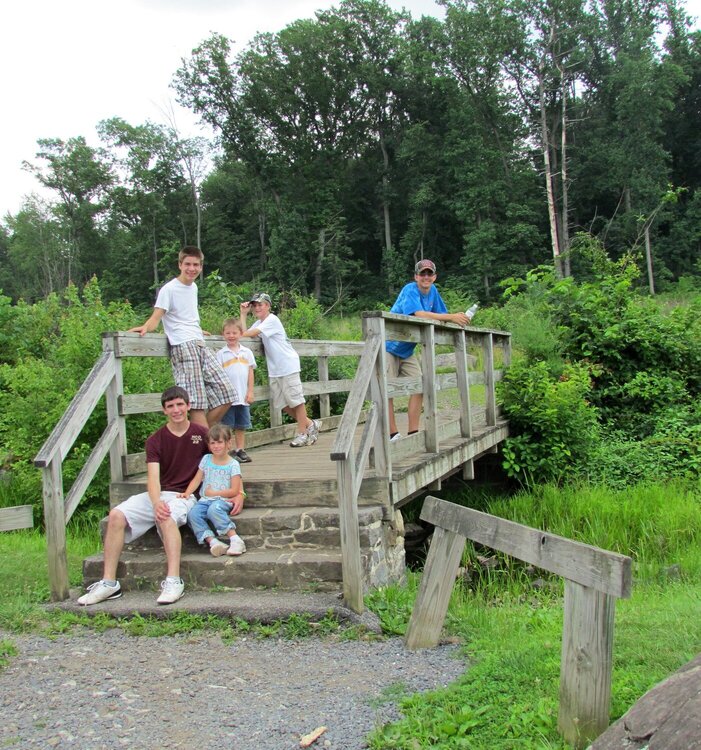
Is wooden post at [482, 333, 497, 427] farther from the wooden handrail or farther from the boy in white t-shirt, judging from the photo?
the wooden handrail

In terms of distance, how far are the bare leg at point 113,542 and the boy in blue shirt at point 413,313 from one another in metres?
2.60

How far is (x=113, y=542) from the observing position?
16.4 ft

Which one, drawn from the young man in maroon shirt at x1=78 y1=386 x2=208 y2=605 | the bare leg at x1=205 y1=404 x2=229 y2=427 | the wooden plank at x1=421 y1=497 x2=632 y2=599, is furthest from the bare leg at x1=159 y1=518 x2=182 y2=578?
the wooden plank at x1=421 y1=497 x2=632 y2=599

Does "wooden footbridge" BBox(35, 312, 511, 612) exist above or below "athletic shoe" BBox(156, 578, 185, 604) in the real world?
above

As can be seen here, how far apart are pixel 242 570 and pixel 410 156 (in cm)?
4809

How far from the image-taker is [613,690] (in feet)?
10.7

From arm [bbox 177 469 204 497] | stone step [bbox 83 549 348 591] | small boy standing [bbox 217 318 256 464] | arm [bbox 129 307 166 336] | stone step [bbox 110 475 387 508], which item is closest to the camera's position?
stone step [bbox 83 549 348 591]

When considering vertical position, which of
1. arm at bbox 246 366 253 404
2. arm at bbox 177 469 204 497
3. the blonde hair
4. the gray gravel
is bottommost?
the gray gravel

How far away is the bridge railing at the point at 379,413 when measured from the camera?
15.1ft

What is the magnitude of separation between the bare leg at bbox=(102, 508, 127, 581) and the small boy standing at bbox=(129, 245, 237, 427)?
127 cm

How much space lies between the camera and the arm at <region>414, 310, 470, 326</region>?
6.65m

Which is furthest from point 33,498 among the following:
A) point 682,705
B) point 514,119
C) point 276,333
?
point 514,119

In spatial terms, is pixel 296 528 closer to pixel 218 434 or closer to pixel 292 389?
pixel 218 434

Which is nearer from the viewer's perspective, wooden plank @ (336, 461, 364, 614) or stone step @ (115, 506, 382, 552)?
wooden plank @ (336, 461, 364, 614)
